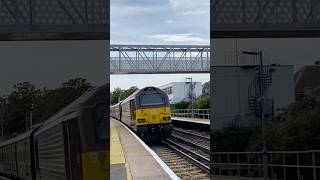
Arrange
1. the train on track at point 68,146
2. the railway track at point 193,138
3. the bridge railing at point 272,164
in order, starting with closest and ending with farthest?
1. the train on track at point 68,146
2. the railway track at point 193,138
3. the bridge railing at point 272,164

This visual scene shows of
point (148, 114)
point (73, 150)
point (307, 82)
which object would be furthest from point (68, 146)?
point (307, 82)

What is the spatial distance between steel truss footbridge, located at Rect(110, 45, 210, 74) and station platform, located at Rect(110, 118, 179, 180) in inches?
10.9

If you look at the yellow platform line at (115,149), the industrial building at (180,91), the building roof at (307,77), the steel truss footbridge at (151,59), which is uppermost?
the steel truss footbridge at (151,59)

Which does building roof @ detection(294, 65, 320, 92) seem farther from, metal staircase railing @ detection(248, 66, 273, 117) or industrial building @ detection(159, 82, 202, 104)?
industrial building @ detection(159, 82, 202, 104)

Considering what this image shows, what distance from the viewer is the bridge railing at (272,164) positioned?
252 cm

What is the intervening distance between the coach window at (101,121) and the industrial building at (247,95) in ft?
1.97

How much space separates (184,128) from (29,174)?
819mm

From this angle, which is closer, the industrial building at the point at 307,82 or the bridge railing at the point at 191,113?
the bridge railing at the point at 191,113

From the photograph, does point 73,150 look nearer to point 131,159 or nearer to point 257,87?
point 131,159

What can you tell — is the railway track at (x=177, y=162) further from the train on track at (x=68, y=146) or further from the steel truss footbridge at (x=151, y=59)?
the steel truss footbridge at (x=151, y=59)

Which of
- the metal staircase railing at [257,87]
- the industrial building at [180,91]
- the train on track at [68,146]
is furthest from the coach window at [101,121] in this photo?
the metal staircase railing at [257,87]

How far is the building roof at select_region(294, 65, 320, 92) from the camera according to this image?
2.61m

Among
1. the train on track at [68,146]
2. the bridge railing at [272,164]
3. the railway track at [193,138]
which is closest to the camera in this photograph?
the train on track at [68,146]

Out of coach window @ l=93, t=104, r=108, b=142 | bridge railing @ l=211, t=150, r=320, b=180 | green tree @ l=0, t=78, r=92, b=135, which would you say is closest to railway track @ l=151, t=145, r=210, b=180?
bridge railing @ l=211, t=150, r=320, b=180
